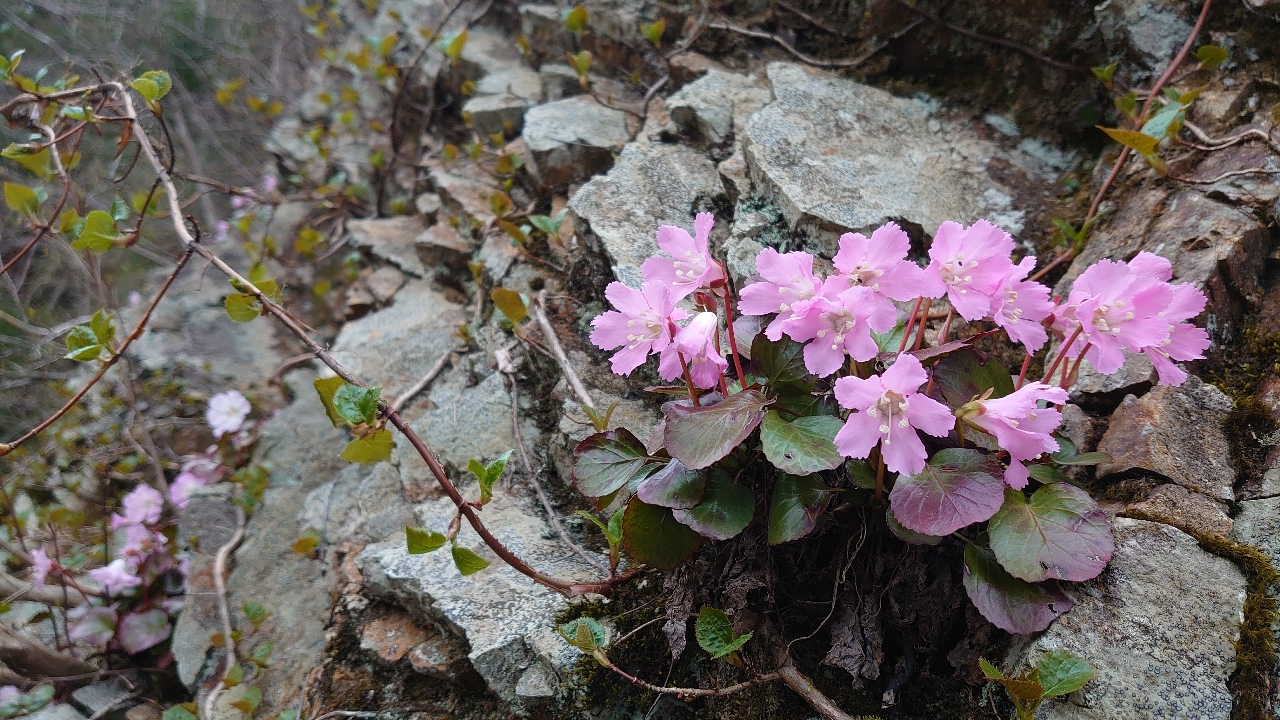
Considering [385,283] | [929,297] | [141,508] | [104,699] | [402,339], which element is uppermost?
[929,297]

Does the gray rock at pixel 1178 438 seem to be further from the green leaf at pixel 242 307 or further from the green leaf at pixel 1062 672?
the green leaf at pixel 242 307

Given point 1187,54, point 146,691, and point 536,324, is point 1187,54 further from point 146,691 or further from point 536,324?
point 146,691

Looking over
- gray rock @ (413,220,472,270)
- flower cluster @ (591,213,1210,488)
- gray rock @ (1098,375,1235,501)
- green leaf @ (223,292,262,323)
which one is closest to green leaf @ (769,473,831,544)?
flower cluster @ (591,213,1210,488)

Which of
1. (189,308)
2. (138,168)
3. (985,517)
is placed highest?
(985,517)

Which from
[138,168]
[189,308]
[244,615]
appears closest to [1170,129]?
[244,615]

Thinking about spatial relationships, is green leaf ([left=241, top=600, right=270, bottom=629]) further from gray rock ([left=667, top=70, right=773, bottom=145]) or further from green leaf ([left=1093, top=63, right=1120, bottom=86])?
green leaf ([left=1093, top=63, right=1120, bottom=86])

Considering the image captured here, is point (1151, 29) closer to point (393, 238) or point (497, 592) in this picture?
point (497, 592)

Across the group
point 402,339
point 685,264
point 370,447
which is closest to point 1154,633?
point 685,264
